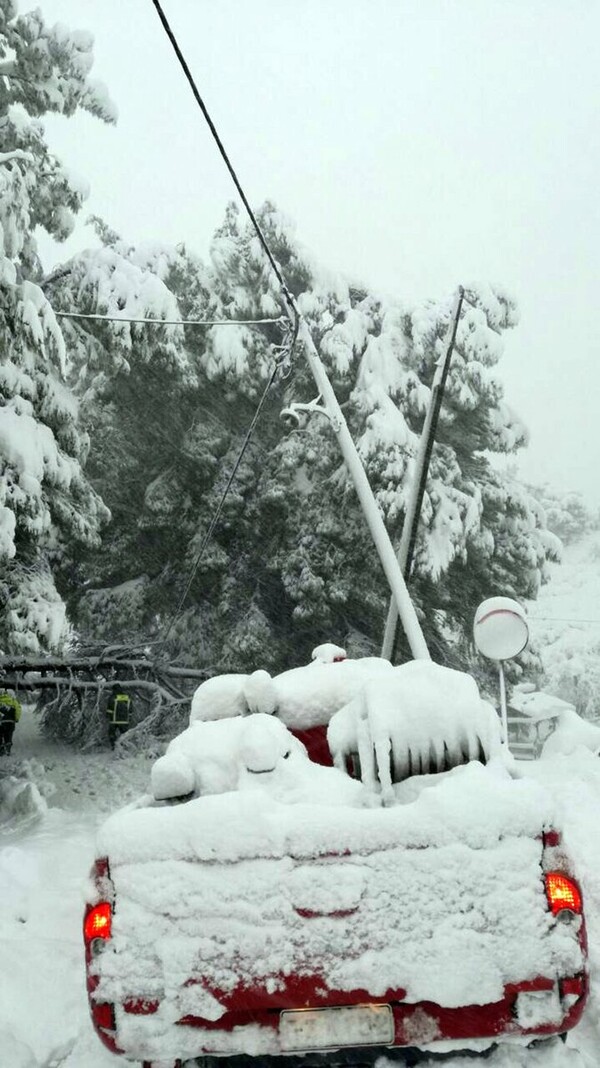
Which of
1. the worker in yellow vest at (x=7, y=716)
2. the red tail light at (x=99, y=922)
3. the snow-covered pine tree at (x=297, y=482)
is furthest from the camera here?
the snow-covered pine tree at (x=297, y=482)

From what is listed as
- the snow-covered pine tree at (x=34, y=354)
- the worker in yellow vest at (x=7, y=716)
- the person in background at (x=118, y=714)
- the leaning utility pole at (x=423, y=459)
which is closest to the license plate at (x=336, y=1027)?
the snow-covered pine tree at (x=34, y=354)

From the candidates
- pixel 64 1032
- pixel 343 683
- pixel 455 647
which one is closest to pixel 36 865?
pixel 64 1032

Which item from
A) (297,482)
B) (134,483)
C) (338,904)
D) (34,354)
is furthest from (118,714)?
(338,904)

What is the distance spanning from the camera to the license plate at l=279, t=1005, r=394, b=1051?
2.37 m

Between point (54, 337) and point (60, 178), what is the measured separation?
9.71 ft

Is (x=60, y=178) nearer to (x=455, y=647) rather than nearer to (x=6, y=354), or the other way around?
(x=6, y=354)

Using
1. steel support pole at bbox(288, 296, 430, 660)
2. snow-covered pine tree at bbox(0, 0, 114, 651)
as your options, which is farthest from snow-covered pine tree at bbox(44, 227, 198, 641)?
snow-covered pine tree at bbox(0, 0, 114, 651)

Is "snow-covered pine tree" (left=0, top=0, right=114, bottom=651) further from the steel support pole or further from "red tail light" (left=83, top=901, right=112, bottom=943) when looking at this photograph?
"red tail light" (left=83, top=901, right=112, bottom=943)

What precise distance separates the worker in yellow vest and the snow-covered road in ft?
2.46

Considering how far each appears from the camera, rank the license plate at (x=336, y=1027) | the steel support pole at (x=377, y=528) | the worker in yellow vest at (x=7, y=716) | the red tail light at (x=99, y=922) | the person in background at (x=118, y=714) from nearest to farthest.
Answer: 1. the license plate at (x=336, y=1027)
2. the red tail light at (x=99, y=922)
3. the steel support pole at (x=377, y=528)
4. the worker in yellow vest at (x=7, y=716)
5. the person in background at (x=118, y=714)

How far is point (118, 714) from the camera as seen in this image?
11.8 m

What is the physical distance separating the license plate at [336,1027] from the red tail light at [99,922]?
611mm

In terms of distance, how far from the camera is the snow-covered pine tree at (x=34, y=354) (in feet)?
25.0

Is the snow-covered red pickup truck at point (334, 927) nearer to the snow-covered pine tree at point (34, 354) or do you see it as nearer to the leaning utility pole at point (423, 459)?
the snow-covered pine tree at point (34, 354)
